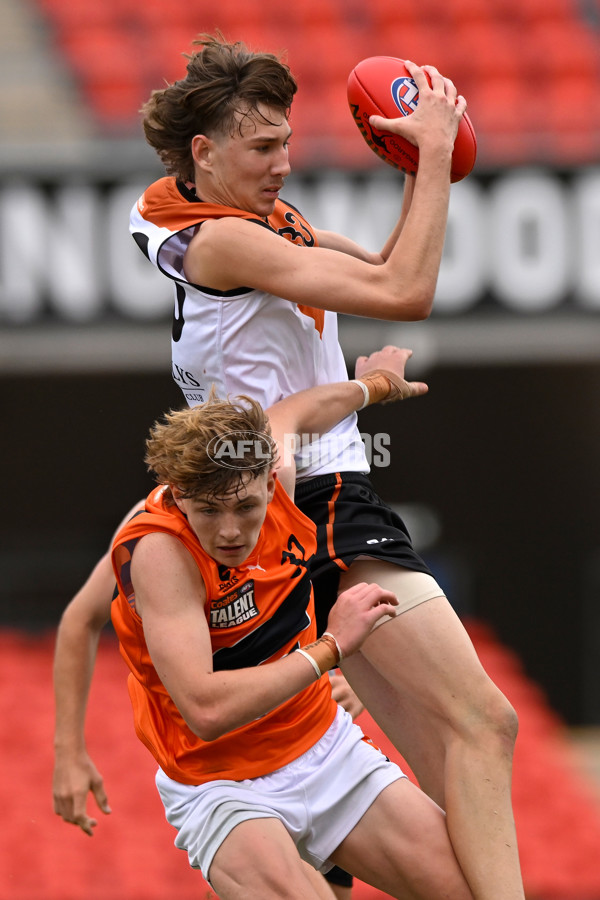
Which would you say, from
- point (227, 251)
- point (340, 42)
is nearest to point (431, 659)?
point (227, 251)

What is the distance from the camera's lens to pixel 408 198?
3266 millimetres

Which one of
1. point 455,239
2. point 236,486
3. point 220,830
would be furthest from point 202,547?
point 455,239

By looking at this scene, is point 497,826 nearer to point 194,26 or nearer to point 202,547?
point 202,547

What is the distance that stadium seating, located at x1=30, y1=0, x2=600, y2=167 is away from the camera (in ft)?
31.5

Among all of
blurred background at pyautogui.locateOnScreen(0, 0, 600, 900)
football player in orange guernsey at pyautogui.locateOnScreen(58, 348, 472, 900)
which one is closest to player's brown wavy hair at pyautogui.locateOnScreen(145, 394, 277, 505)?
football player in orange guernsey at pyautogui.locateOnScreen(58, 348, 472, 900)

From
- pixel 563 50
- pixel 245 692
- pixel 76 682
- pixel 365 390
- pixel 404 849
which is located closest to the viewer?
pixel 245 692

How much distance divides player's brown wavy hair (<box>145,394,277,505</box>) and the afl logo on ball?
86 cm

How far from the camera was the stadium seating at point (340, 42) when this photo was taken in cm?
959

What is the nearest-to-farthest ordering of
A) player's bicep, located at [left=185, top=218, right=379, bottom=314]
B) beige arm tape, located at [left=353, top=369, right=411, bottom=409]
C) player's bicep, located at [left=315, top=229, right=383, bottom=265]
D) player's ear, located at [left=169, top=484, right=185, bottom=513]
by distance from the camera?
1. player's ear, located at [left=169, top=484, right=185, bottom=513]
2. player's bicep, located at [left=185, top=218, right=379, bottom=314]
3. beige arm tape, located at [left=353, top=369, right=411, bottom=409]
4. player's bicep, located at [left=315, top=229, right=383, bottom=265]

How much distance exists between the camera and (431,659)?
10.2ft

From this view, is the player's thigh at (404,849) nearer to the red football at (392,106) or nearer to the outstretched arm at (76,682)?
the outstretched arm at (76,682)

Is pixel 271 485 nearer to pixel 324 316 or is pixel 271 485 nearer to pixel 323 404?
pixel 323 404

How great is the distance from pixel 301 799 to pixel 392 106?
5.63ft

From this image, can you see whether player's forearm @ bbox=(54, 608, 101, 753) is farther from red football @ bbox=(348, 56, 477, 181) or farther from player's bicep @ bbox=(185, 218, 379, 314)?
red football @ bbox=(348, 56, 477, 181)
